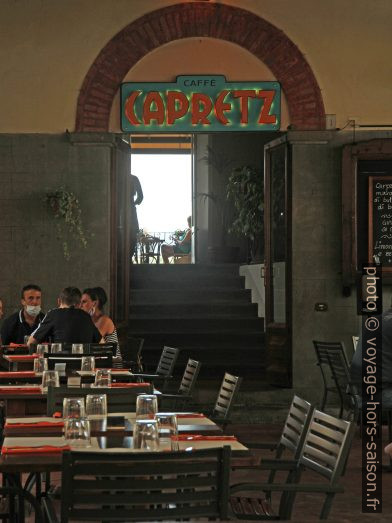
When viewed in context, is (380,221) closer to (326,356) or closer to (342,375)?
(326,356)

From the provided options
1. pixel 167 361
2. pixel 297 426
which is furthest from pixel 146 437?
pixel 167 361

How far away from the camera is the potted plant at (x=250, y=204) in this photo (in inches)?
571

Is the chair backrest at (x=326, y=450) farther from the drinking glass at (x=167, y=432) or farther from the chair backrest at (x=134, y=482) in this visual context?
the chair backrest at (x=134, y=482)

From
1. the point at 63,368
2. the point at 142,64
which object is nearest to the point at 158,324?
the point at 142,64

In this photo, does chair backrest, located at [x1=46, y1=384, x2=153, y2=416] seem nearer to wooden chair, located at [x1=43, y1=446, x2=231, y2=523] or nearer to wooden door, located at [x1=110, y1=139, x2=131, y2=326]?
wooden chair, located at [x1=43, y1=446, x2=231, y2=523]

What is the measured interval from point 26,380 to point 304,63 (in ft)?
17.8

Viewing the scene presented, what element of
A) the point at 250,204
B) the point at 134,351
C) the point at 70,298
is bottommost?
the point at 134,351

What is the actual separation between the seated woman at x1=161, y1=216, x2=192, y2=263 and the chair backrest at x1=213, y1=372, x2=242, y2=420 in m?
13.5

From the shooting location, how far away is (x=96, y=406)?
493 centimetres

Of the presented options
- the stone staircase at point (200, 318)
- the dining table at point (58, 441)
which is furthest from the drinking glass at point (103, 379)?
the stone staircase at point (200, 318)

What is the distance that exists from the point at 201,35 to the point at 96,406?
22.9 ft

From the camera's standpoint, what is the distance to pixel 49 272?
36.1ft

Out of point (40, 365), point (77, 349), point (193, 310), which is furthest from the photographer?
point (193, 310)

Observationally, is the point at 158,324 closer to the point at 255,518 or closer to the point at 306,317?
the point at 306,317
